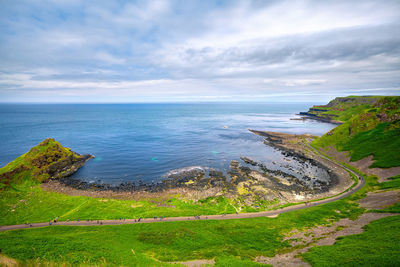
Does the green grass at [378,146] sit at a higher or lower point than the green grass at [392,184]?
higher

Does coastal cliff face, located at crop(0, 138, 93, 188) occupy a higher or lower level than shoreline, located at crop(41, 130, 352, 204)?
higher

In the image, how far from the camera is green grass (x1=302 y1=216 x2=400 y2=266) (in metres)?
19.7

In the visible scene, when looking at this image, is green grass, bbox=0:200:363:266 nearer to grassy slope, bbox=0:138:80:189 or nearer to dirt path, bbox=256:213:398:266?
dirt path, bbox=256:213:398:266

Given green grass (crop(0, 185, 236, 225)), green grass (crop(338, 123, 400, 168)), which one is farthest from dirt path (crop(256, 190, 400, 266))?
green grass (crop(338, 123, 400, 168))

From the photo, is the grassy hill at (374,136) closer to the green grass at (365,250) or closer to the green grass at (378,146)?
the green grass at (378,146)

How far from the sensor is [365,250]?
22.0 m

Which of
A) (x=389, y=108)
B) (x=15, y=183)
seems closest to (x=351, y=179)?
(x=389, y=108)

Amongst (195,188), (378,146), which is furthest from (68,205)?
(378,146)

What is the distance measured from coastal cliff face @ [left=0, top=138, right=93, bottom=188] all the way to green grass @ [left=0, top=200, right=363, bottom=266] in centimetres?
2956

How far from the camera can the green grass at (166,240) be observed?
22.5m

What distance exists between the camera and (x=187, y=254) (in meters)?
25.5

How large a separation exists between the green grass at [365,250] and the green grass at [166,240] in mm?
5991

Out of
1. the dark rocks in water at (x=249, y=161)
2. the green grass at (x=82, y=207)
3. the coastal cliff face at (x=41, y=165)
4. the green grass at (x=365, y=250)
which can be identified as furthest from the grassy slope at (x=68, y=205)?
the dark rocks in water at (x=249, y=161)

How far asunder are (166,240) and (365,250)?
29134 millimetres
